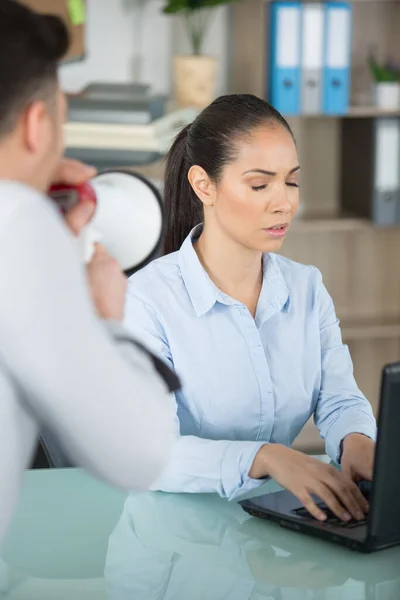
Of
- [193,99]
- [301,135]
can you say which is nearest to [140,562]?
[193,99]

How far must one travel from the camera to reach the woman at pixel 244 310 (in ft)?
5.87

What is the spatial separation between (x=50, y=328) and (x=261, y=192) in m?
1.04

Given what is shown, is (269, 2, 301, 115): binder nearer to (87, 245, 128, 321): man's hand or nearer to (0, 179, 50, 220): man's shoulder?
(87, 245, 128, 321): man's hand

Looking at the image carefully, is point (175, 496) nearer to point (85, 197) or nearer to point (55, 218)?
point (85, 197)

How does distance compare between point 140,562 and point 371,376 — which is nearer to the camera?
point 140,562

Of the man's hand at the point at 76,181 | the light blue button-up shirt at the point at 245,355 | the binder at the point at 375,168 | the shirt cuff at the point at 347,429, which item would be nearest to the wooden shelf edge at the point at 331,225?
the binder at the point at 375,168

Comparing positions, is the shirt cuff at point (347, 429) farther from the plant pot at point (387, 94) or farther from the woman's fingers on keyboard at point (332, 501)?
the plant pot at point (387, 94)

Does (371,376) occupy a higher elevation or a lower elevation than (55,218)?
lower

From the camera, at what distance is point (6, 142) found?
900 millimetres

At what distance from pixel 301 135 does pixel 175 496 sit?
101 inches

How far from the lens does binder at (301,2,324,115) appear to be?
134 inches

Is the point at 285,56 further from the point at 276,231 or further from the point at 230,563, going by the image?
the point at 230,563

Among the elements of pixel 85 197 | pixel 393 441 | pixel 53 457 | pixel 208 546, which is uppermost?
pixel 85 197

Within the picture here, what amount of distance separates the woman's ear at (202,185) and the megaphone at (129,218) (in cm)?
16
